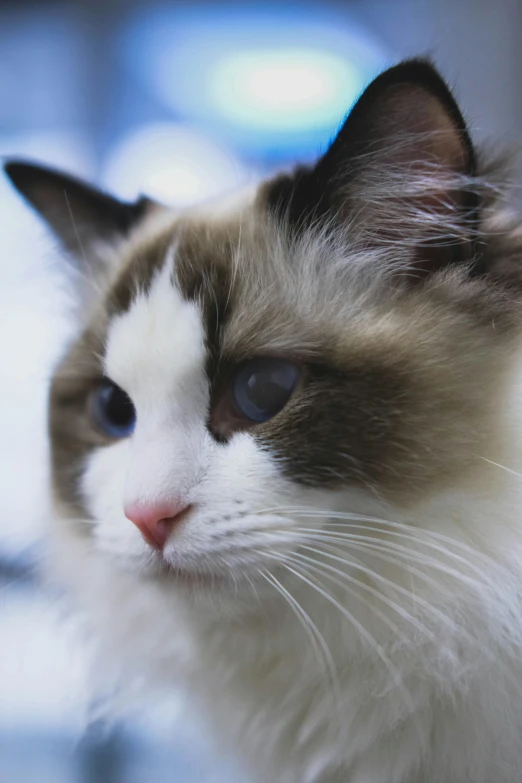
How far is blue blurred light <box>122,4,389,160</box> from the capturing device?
4.83ft

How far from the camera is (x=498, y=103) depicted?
1409 millimetres

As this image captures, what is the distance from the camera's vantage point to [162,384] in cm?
95

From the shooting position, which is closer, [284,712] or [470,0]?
[284,712]

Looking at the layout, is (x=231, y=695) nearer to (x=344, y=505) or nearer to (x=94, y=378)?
(x=344, y=505)

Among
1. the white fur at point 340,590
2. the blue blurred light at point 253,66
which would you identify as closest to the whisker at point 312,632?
the white fur at point 340,590

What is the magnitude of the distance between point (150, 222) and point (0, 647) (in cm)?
86

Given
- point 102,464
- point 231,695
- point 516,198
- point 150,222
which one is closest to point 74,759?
point 231,695

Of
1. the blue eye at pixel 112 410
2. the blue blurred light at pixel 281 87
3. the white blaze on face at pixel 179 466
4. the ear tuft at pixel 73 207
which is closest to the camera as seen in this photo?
the white blaze on face at pixel 179 466

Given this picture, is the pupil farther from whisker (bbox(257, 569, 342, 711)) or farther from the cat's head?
whisker (bbox(257, 569, 342, 711))

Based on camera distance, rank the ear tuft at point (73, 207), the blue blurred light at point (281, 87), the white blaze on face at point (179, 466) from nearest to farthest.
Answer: the white blaze on face at point (179, 466) < the ear tuft at point (73, 207) < the blue blurred light at point (281, 87)

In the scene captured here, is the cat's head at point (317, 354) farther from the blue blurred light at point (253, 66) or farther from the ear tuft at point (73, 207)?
the blue blurred light at point (253, 66)

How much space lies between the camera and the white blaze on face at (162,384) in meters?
0.86

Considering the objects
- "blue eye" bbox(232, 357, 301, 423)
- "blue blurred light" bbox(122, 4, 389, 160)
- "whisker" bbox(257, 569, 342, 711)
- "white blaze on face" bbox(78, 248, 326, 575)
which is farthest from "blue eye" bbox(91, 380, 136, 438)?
"blue blurred light" bbox(122, 4, 389, 160)

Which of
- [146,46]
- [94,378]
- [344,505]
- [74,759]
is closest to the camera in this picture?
Result: [344,505]
